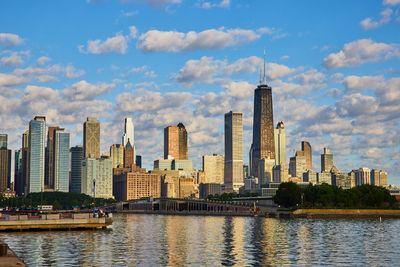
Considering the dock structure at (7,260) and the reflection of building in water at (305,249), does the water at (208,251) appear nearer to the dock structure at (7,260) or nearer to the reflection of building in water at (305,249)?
the reflection of building in water at (305,249)

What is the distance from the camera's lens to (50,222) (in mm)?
110562

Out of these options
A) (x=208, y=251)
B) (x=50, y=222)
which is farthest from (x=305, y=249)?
(x=50, y=222)

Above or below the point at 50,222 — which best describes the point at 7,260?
above

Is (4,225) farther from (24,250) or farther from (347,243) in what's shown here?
(347,243)

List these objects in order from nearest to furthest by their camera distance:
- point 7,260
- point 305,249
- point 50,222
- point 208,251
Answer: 1. point 7,260
2. point 208,251
3. point 305,249
4. point 50,222

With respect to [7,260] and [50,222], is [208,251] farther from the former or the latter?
[50,222]

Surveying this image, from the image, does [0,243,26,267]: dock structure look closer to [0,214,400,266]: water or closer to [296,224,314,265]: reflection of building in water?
[0,214,400,266]: water

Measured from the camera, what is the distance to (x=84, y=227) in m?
114

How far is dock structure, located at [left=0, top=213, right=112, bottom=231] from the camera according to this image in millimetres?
108500

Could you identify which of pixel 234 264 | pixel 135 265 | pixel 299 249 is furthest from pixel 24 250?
pixel 299 249

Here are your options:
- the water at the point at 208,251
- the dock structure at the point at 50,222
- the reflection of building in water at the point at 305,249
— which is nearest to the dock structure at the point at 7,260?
the water at the point at 208,251

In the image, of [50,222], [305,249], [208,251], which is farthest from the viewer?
[50,222]

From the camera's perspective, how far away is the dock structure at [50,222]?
4272 inches

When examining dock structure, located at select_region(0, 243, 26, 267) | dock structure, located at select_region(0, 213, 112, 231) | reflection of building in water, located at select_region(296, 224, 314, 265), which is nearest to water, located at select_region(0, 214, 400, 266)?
reflection of building in water, located at select_region(296, 224, 314, 265)
